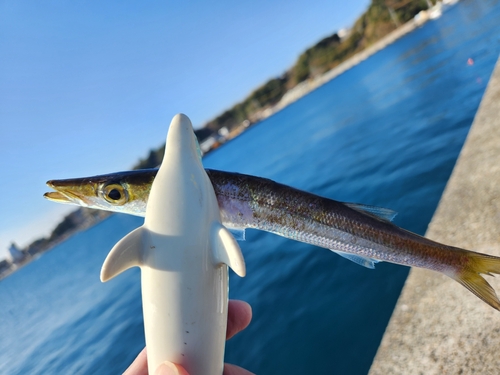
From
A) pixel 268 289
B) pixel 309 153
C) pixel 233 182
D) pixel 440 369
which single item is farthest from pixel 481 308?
pixel 309 153

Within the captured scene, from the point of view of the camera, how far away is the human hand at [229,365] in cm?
177

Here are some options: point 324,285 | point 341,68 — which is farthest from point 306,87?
point 324,285

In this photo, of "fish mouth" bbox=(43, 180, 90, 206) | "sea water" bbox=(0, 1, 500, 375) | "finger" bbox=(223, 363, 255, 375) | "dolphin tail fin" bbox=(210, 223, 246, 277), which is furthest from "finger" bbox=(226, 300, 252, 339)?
"sea water" bbox=(0, 1, 500, 375)

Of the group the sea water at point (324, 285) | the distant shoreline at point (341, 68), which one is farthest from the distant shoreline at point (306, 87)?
the sea water at point (324, 285)

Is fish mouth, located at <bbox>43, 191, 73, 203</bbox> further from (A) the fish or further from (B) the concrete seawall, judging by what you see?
(B) the concrete seawall

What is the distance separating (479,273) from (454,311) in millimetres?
1482

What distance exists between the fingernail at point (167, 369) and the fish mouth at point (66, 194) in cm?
117

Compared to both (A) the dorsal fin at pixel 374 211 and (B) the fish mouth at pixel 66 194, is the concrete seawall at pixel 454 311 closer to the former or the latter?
(A) the dorsal fin at pixel 374 211

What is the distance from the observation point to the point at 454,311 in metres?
3.72

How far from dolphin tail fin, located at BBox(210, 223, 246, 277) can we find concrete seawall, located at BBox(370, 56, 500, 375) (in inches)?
96.4

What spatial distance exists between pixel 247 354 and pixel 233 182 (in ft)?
18.4

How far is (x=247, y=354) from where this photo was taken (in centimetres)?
686

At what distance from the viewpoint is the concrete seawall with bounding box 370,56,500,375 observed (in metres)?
3.19

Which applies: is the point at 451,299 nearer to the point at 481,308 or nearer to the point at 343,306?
the point at 481,308
